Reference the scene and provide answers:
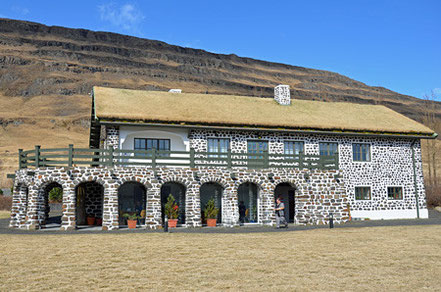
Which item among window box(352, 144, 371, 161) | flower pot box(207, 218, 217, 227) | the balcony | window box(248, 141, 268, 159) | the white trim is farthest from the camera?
window box(352, 144, 371, 161)

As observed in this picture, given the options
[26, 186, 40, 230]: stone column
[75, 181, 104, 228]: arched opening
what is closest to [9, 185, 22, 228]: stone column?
[26, 186, 40, 230]: stone column

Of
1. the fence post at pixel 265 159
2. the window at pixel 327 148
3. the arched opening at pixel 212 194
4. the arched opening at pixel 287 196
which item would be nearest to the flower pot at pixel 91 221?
the arched opening at pixel 212 194

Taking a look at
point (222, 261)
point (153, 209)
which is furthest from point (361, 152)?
point (222, 261)

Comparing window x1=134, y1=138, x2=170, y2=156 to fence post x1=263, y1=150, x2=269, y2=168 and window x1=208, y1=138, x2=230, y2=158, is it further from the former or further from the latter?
fence post x1=263, y1=150, x2=269, y2=168

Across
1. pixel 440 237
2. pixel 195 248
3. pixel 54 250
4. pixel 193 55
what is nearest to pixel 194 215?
pixel 195 248

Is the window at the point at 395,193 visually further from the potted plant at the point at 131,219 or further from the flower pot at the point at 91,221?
the flower pot at the point at 91,221

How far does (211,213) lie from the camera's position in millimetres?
22156

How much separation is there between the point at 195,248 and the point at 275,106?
55.0 feet

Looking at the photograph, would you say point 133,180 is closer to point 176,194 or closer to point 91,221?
point 176,194

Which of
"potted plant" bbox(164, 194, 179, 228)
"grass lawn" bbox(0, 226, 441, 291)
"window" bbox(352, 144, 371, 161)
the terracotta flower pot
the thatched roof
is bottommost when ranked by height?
"grass lawn" bbox(0, 226, 441, 291)

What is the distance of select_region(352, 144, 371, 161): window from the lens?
27.7 meters

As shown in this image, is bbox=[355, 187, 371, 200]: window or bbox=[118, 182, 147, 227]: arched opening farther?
bbox=[355, 187, 371, 200]: window

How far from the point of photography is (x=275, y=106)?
29375 millimetres

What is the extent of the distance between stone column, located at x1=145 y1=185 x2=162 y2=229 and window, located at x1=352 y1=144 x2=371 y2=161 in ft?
42.9
